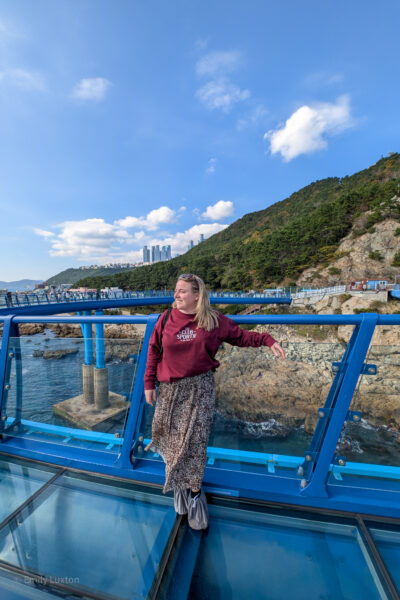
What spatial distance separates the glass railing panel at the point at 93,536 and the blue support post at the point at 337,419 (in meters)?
0.85

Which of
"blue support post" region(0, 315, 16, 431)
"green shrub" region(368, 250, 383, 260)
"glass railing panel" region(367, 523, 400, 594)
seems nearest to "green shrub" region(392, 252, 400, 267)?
"green shrub" region(368, 250, 383, 260)

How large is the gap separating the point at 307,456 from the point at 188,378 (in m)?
0.93

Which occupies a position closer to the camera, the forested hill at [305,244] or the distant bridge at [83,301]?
the distant bridge at [83,301]

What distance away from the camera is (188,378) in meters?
1.38

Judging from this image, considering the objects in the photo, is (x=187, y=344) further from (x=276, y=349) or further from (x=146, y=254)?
(x=146, y=254)

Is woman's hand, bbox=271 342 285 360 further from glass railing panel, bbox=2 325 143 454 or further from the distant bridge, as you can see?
the distant bridge

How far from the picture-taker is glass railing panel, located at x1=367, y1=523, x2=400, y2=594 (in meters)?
1.19

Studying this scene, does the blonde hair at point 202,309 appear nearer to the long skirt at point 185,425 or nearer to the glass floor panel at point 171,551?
the long skirt at point 185,425

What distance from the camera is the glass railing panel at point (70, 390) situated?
1803 mm

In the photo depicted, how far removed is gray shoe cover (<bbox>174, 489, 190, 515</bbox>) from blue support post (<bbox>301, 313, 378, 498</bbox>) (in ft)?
2.22

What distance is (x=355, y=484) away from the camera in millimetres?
1515

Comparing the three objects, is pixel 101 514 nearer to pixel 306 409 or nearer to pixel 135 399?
pixel 135 399

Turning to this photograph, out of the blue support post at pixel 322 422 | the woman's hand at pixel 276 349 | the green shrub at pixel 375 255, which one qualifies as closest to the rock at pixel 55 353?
the woman's hand at pixel 276 349

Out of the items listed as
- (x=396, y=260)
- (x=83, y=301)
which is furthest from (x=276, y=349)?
(x=396, y=260)
